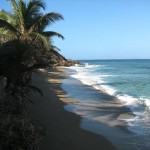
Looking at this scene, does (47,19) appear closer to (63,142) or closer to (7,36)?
(7,36)

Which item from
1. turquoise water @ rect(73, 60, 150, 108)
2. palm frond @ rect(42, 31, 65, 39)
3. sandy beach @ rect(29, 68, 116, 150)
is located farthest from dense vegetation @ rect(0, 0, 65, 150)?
turquoise water @ rect(73, 60, 150, 108)

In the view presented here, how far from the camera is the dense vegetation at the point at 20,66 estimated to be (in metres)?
7.12

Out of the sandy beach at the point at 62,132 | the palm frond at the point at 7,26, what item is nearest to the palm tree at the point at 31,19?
the palm frond at the point at 7,26

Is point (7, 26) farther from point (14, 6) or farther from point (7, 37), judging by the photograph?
point (14, 6)

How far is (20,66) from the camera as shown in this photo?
10906 mm

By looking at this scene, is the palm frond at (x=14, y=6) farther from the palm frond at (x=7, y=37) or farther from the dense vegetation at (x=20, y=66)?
the palm frond at (x=7, y=37)

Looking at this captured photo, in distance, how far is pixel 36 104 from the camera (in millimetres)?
14617

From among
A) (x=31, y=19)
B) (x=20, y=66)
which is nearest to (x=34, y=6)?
(x=31, y=19)

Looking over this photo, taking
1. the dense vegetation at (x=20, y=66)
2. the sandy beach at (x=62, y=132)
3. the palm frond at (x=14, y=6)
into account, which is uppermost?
the palm frond at (x=14, y=6)

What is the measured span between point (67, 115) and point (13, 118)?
5.50 metres

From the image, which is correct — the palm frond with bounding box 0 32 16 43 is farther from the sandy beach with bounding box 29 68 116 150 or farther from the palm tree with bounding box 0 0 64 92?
the sandy beach with bounding box 29 68 116 150

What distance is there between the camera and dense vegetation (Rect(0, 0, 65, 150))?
7125 mm

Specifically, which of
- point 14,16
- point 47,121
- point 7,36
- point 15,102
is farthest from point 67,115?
point 14,16

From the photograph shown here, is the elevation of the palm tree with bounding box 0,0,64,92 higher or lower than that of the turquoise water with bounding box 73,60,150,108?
higher
